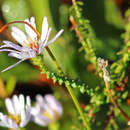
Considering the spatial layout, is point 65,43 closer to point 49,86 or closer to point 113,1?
point 49,86

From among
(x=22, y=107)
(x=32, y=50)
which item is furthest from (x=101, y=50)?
(x=32, y=50)

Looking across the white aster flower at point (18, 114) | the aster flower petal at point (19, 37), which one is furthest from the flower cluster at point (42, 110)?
the aster flower petal at point (19, 37)

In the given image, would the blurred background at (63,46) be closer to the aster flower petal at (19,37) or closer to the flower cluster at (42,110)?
the flower cluster at (42,110)

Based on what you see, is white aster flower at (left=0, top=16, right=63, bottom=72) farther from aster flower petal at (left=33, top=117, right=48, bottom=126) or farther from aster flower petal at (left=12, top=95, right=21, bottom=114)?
aster flower petal at (left=33, top=117, right=48, bottom=126)

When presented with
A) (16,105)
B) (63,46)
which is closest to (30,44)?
(16,105)

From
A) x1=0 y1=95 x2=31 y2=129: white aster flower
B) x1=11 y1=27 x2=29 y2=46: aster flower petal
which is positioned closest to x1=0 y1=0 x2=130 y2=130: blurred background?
x1=0 y1=95 x2=31 y2=129: white aster flower

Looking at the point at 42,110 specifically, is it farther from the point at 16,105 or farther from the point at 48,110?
the point at 16,105
